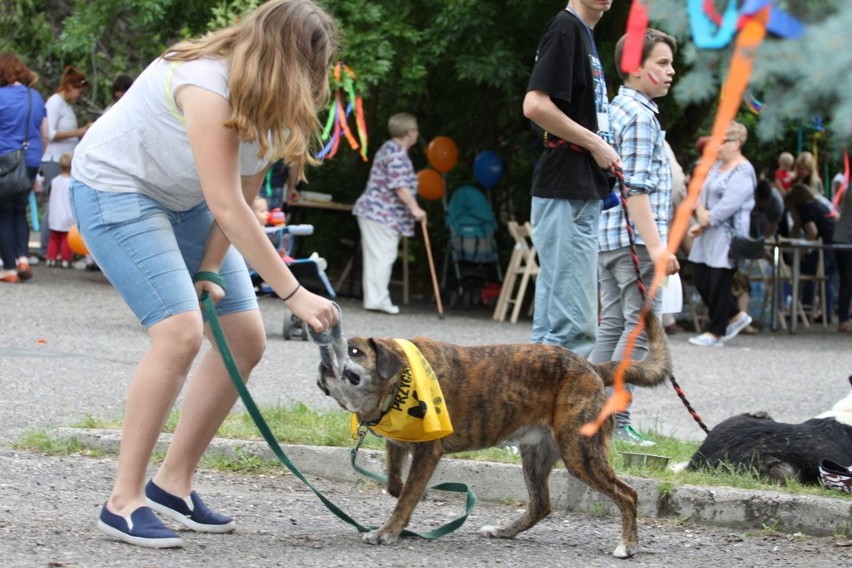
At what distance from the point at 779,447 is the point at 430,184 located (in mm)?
9854

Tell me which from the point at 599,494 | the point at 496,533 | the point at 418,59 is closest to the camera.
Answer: the point at 496,533

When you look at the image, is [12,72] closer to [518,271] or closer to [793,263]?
[518,271]

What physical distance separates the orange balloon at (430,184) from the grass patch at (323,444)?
28.1 ft

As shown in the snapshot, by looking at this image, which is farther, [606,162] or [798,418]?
[798,418]

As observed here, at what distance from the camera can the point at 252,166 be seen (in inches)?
179

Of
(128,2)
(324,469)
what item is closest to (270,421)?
→ (324,469)

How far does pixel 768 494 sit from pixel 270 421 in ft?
8.32

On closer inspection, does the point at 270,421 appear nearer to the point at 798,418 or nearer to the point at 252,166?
the point at 252,166

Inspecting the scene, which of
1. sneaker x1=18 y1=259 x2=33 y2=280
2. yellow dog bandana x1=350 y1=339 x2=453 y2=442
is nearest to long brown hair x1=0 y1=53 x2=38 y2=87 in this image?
sneaker x1=18 y1=259 x2=33 y2=280

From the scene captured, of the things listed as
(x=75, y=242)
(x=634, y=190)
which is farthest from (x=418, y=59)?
(x=634, y=190)

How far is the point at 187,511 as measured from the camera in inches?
186

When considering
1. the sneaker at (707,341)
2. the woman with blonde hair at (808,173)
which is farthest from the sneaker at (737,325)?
the woman with blonde hair at (808,173)

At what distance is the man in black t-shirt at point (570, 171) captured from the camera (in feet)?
19.4

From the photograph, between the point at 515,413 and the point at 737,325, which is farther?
the point at 737,325
